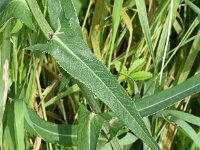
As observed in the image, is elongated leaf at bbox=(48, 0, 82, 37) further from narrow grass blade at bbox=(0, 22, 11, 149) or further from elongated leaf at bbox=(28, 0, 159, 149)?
narrow grass blade at bbox=(0, 22, 11, 149)

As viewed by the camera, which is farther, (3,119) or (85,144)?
(3,119)

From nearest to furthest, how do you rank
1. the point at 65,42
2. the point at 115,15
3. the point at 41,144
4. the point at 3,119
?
the point at 65,42
the point at 115,15
the point at 3,119
the point at 41,144

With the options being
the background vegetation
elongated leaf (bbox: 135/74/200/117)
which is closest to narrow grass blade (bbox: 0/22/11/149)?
the background vegetation

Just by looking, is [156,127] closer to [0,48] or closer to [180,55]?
[180,55]

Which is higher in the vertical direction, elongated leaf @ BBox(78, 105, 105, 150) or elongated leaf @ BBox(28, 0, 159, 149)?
elongated leaf @ BBox(28, 0, 159, 149)

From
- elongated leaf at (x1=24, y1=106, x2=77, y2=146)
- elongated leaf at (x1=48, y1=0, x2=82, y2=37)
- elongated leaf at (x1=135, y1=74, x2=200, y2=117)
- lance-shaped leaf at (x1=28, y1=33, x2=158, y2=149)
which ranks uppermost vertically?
elongated leaf at (x1=48, y1=0, x2=82, y2=37)

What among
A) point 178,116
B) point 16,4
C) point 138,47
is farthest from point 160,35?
point 16,4

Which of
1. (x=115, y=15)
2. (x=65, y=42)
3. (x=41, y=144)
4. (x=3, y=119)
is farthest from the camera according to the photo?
(x=41, y=144)

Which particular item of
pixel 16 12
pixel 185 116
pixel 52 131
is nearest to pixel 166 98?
pixel 185 116
